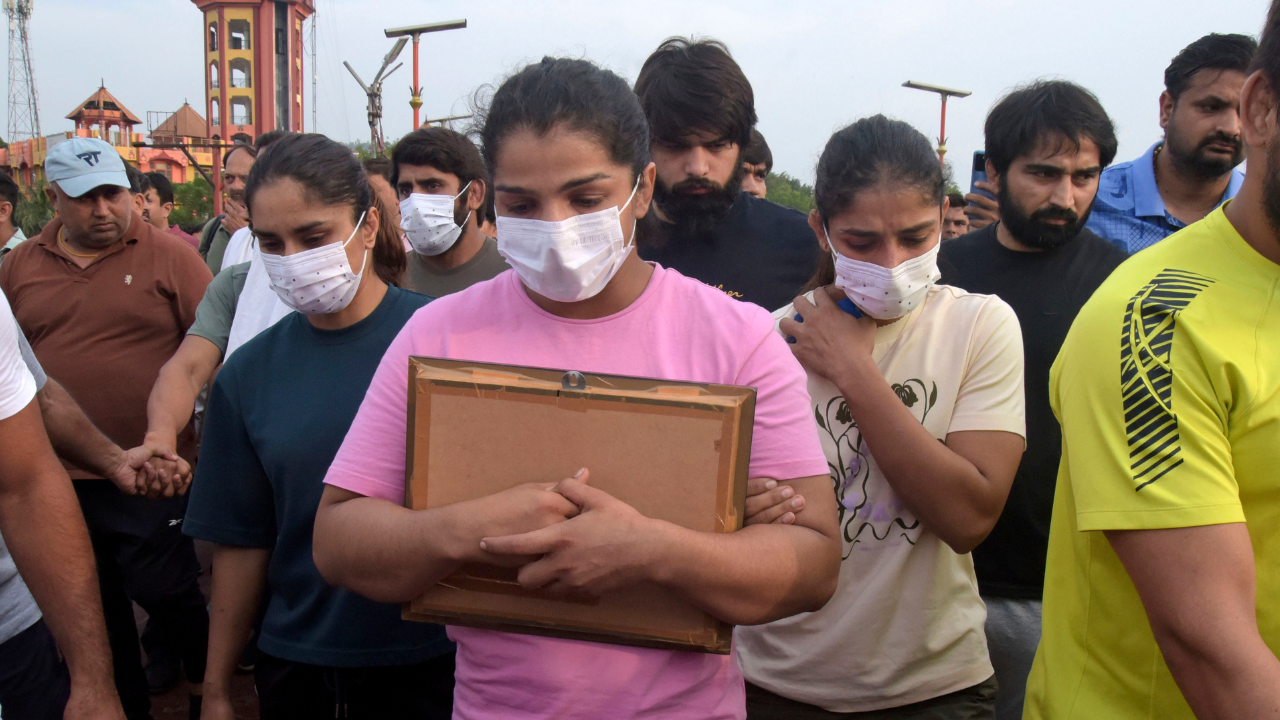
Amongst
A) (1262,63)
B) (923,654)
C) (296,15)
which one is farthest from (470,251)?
(296,15)

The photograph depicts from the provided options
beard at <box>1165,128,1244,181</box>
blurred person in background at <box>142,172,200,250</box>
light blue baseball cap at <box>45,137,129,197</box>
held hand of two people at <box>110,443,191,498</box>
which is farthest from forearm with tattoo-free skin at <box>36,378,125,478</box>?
blurred person in background at <box>142,172,200,250</box>

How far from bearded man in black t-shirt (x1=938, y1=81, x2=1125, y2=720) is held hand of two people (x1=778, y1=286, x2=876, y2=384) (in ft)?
2.51

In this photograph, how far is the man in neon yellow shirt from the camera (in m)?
1.27

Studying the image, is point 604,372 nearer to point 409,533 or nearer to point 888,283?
point 409,533

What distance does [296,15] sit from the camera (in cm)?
6294

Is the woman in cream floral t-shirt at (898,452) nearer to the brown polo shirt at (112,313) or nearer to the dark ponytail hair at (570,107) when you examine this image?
the dark ponytail hair at (570,107)

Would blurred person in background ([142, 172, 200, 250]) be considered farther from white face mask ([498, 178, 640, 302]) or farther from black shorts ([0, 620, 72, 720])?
white face mask ([498, 178, 640, 302])

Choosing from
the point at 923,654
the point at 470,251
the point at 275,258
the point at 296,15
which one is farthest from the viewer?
the point at 296,15

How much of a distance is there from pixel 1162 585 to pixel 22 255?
5.05 metres

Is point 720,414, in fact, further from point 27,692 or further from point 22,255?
point 22,255

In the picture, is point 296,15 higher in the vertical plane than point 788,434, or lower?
higher

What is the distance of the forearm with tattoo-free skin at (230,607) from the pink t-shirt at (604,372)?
1.02 m

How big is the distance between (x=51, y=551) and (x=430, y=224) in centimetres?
251

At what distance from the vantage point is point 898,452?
79.8 inches
